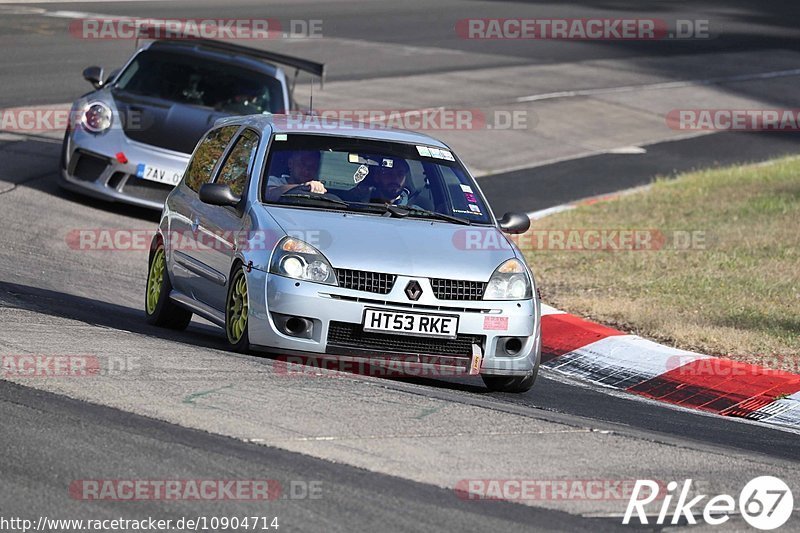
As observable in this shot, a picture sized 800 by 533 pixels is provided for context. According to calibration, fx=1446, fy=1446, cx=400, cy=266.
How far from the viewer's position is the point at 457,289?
7926 millimetres

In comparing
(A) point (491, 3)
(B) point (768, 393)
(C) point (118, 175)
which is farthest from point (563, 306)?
(A) point (491, 3)

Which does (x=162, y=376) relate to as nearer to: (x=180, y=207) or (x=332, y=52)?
(x=180, y=207)

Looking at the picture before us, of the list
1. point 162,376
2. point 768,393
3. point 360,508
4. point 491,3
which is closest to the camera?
point 360,508

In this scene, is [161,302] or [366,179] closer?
[366,179]

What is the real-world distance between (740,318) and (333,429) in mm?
5411

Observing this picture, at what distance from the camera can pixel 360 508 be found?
5.37 m

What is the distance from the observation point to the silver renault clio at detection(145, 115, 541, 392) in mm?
7812

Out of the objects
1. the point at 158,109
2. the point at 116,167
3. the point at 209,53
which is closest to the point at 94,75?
the point at 158,109
